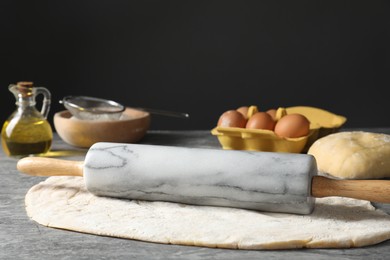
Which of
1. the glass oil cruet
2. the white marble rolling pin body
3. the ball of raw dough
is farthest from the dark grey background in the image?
the white marble rolling pin body

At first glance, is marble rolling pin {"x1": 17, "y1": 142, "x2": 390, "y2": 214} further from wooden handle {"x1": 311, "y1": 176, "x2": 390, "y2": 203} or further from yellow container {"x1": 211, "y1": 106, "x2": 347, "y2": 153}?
yellow container {"x1": 211, "y1": 106, "x2": 347, "y2": 153}

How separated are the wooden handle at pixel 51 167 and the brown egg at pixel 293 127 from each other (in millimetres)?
600

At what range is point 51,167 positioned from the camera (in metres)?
1.47

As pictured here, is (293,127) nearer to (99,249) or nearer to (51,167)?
(51,167)

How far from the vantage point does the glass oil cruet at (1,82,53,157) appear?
1832mm

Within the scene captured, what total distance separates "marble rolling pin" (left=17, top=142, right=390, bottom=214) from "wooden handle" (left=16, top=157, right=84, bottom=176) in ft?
0.05

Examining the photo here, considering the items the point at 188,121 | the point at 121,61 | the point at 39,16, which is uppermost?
the point at 39,16

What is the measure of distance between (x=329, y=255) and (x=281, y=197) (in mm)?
188

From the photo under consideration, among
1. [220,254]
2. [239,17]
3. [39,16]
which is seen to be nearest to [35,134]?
[220,254]

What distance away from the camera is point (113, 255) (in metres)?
1.12

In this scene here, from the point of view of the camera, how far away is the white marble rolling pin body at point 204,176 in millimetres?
1286

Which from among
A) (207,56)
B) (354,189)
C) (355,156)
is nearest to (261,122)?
(355,156)

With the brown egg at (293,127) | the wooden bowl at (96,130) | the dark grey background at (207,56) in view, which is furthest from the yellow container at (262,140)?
the dark grey background at (207,56)

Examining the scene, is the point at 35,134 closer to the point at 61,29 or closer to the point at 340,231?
the point at 340,231
